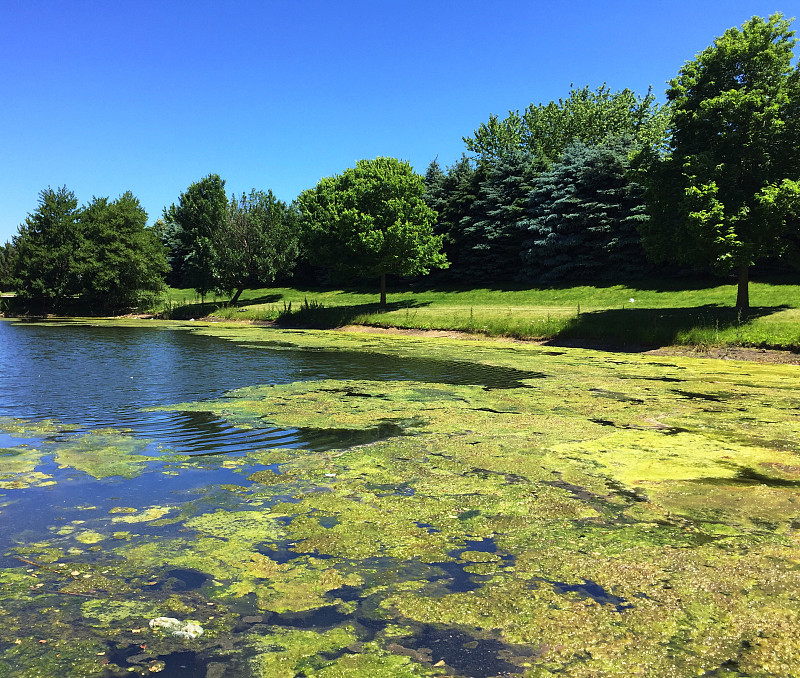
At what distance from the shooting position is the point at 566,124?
66.2m

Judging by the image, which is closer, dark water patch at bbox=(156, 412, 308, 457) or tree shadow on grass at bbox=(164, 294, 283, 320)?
dark water patch at bbox=(156, 412, 308, 457)

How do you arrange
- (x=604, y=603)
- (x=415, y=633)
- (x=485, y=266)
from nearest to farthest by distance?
(x=415, y=633)
(x=604, y=603)
(x=485, y=266)

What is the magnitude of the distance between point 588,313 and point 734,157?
897 cm

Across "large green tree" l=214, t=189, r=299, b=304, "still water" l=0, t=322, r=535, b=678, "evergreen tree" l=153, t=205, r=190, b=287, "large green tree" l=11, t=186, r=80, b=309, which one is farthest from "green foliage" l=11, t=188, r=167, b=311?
"still water" l=0, t=322, r=535, b=678

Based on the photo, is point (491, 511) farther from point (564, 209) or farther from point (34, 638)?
point (564, 209)

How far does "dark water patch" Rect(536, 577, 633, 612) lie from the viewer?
4.36 metres

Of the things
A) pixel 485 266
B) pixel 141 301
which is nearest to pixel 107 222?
pixel 141 301

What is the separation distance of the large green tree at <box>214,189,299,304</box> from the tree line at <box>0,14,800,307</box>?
12 cm

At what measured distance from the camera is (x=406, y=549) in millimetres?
5344

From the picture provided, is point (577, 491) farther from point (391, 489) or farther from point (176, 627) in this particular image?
point (176, 627)

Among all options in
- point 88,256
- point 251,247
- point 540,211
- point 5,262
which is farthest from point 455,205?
point 5,262

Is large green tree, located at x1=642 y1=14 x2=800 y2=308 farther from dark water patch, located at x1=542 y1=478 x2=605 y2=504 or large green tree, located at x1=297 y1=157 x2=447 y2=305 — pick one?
dark water patch, located at x1=542 y1=478 x2=605 y2=504

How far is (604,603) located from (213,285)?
173 ft

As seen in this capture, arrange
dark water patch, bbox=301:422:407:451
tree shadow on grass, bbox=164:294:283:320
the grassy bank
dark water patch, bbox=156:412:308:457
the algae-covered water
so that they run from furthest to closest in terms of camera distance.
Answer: tree shadow on grass, bbox=164:294:283:320
the grassy bank
dark water patch, bbox=301:422:407:451
dark water patch, bbox=156:412:308:457
the algae-covered water
